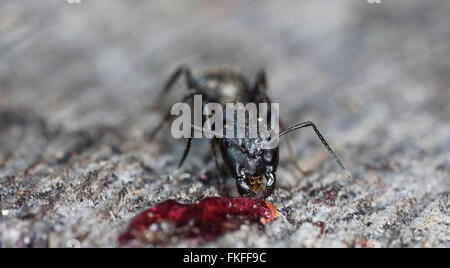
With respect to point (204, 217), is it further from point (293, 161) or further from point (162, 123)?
point (162, 123)

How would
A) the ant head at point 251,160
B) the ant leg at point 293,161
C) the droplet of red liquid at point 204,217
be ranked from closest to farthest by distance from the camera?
the droplet of red liquid at point 204,217 < the ant head at point 251,160 < the ant leg at point 293,161

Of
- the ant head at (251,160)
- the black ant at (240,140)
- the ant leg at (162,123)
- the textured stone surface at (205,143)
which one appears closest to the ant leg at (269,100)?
the black ant at (240,140)

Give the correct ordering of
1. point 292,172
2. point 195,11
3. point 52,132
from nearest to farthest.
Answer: point 292,172, point 52,132, point 195,11

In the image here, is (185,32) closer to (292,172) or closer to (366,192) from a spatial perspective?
(292,172)

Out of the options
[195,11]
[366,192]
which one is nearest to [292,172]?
[366,192]

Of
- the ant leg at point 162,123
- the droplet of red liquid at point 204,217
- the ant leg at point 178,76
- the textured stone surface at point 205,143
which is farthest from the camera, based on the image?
the ant leg at point 178,76

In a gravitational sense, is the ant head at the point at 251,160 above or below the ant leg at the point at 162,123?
below

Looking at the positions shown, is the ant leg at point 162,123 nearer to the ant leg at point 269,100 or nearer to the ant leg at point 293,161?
the ant leg at point 269,100

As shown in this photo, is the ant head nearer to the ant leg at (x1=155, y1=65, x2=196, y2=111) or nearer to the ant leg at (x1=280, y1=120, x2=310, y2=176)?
the ant leg at (x1=280, y1=120, x2=310, y2=176)
